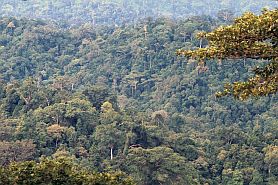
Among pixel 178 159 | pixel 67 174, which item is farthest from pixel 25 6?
pixel 67 174

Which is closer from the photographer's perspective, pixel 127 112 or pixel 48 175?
pixel 48 175

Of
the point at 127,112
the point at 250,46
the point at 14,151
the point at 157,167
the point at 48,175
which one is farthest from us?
the point at 127,112

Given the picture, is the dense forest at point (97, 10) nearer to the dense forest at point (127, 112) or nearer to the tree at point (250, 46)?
the dense forest at point (127, 112)

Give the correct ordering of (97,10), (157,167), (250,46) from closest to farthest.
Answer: (250,46)
(157,167)
(97,10)

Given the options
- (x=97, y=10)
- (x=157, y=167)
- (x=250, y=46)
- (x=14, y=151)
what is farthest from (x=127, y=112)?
(x=97, y=10)

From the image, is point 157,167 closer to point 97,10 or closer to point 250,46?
point 250,46

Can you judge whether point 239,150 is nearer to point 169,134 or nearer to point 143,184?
point 169,134
